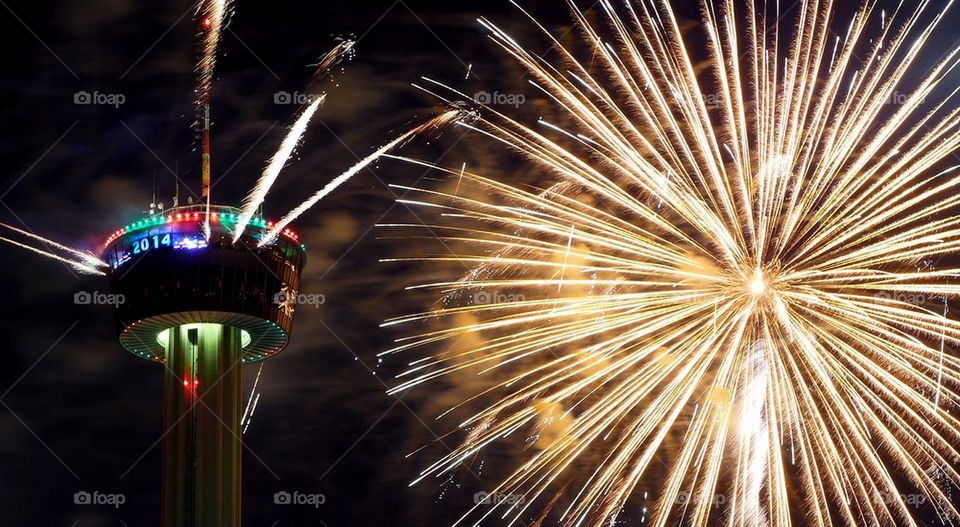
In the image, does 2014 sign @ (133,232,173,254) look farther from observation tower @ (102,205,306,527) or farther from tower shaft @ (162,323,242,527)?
tower shaft @ (162,323,242,527)

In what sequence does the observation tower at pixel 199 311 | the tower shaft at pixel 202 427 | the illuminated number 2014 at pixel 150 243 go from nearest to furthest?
the tower shaft at pixel 202 427 → the observation tower at pixel 199 311 → the illuminated number 2014 at pixel 150 243

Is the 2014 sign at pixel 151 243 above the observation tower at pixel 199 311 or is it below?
above

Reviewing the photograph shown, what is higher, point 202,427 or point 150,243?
point 150,243

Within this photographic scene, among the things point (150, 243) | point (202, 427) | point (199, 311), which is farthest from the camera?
point (199, 311)

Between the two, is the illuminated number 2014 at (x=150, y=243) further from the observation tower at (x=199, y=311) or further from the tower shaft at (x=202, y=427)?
the tower shaft at (x=202, y=427)

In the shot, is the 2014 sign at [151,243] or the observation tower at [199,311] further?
the 2014 sign at [151,243]

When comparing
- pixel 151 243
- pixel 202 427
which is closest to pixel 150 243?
pixel 151 243

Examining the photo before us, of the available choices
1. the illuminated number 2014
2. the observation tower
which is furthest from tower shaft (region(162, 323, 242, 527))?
the illuminated number 2014

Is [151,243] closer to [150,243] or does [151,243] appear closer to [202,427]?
[150,243]

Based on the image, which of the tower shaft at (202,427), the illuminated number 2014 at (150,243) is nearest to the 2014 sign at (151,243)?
the illuminated number 2014 at (150,243)

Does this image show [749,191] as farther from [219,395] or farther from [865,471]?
[219,395]
